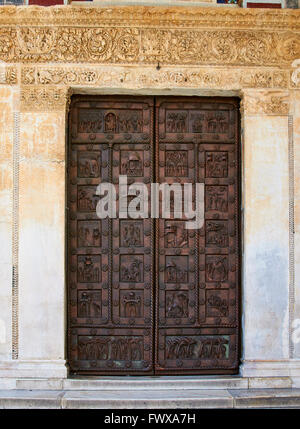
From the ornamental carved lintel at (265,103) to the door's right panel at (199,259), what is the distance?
0.22 m

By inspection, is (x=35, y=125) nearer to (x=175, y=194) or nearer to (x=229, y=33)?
(x=175, y=194)

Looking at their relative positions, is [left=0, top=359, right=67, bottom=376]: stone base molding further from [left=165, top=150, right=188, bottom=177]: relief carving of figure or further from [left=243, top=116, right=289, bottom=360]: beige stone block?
[left=165, top=150, right=188, bottom=177]: relief carving of figure

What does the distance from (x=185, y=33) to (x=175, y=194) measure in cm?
156

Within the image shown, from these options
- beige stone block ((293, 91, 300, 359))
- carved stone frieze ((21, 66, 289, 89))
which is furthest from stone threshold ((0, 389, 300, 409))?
carved stone frieze ((21, 66, 289, 89))

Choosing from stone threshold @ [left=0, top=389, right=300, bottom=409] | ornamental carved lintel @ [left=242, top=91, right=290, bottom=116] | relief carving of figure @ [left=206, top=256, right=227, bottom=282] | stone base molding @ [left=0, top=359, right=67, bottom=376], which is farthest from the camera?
relief carving of figure @ [left=206, top=256, right=227, bottom=282]

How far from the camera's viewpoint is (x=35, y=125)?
5270 millimetres

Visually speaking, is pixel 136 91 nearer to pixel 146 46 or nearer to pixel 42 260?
pixel 146 46

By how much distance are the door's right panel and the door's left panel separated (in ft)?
0.51

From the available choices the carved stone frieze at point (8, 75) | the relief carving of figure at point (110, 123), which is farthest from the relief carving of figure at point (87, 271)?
the carved stone frieze at point (8, 75)

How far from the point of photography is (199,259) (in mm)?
5461

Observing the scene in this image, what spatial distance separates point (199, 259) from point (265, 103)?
1655 mm

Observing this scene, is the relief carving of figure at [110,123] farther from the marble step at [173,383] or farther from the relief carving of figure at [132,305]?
the marble step at [173,383]

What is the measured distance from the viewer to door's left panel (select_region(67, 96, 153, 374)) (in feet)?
17.7

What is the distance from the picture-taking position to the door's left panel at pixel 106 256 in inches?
213
